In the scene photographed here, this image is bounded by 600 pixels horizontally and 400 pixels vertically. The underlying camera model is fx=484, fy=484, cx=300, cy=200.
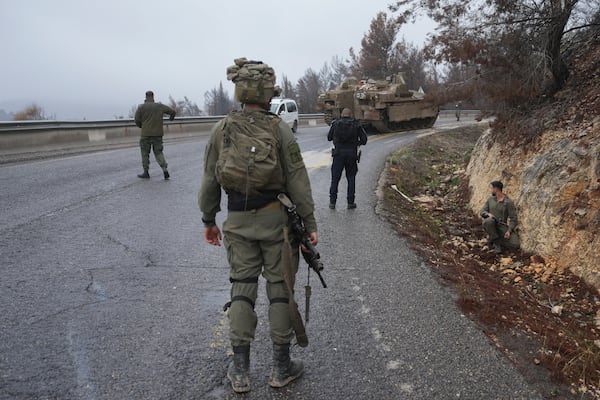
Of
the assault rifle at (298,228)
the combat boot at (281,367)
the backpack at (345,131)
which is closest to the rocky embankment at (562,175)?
the backpack at (345,131)

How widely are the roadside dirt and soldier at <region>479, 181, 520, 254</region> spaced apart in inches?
7.2

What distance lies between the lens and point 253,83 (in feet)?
10.3

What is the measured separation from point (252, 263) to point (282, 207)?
414 mm

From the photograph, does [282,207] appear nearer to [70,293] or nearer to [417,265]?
[70,293]

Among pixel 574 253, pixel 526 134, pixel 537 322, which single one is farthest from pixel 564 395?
pixel 526 134

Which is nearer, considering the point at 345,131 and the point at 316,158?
the point at 345,131

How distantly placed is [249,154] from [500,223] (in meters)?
5.36

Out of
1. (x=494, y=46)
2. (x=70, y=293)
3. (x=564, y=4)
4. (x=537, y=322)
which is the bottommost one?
(x=537, y=322)

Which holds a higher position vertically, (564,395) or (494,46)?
(494,46)

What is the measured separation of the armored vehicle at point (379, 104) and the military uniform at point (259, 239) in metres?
19.5

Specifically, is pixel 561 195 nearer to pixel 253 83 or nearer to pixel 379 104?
pixel 253 83

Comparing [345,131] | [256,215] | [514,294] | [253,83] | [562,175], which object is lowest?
[514,294]

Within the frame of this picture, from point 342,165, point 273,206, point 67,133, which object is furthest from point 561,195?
point 67,133

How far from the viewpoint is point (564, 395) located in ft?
10.3
